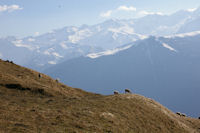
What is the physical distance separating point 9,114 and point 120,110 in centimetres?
1911

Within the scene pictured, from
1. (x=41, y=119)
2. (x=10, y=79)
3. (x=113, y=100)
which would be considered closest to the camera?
(x=41, y=119)

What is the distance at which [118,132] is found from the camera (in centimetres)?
3192

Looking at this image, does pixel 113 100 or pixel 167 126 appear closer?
pixel 167 126

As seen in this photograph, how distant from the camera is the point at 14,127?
27312 mm

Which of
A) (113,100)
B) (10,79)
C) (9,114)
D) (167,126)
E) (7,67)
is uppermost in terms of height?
(7,67)

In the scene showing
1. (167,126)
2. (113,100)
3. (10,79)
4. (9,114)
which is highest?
(10,79)

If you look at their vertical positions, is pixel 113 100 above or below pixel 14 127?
above

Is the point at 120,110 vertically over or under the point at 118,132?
over

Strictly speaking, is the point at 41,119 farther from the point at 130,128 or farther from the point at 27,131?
the point at 130,128

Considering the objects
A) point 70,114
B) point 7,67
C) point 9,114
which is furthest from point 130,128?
point 7,67

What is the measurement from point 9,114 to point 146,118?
2402cm

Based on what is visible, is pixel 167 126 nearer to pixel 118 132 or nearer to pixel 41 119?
pixel 118 132

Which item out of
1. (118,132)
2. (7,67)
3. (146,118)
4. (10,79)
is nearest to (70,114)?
(118,132)

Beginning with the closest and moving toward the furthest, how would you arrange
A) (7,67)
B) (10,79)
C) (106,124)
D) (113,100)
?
1. (106,124)
2. (113,100)
3. (10,79)
4. (7,67)
